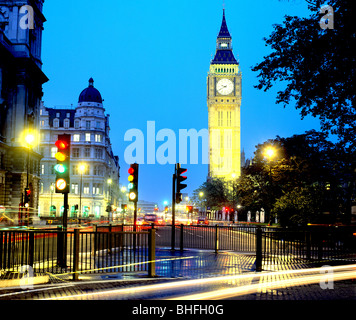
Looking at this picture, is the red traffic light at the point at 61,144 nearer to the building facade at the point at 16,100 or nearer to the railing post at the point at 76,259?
the railing post at the point at 76,259

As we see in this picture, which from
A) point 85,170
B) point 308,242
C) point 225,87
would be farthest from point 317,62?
point 225,87

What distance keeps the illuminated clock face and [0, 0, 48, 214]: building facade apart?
146 meters

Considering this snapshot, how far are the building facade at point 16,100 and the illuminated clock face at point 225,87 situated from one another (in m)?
146

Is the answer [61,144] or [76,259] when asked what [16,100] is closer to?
[61,144]

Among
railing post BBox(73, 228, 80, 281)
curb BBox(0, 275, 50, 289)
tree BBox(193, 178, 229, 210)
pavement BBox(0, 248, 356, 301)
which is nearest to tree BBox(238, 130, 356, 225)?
pavement BBox(0, 248, 356, 301)

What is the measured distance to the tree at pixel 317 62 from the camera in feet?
54.9

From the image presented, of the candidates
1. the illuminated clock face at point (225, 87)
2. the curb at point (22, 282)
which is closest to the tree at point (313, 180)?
the curb at point (22, 282)

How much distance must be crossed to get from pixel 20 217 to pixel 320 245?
1660 inches

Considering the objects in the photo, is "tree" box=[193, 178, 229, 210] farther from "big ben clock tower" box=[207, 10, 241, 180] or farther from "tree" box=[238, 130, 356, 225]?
"big ben clock tower" box=[207, 10, 241, 180]

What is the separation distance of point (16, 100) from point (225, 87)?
501 ft

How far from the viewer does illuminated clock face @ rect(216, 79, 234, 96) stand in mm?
197625

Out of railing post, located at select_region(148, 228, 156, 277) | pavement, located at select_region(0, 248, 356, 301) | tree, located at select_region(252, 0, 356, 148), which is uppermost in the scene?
tree, located at select_region(252, 0, 356, 148)

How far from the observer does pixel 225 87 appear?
7840 inches
